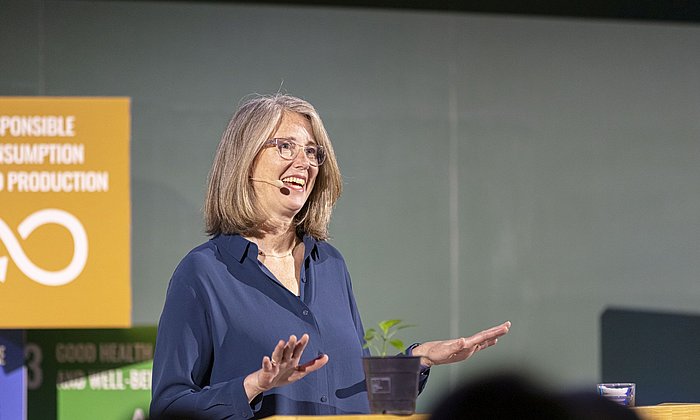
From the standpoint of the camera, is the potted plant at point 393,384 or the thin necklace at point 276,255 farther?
the thin necklace at point 276,255

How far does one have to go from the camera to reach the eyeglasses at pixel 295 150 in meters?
2.57

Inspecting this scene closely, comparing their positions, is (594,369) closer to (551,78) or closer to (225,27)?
(551,78)

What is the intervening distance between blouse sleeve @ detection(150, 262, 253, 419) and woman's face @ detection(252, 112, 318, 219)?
26 centimetres

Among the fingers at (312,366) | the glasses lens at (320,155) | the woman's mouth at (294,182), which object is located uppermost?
the glasses lens at (320,155)

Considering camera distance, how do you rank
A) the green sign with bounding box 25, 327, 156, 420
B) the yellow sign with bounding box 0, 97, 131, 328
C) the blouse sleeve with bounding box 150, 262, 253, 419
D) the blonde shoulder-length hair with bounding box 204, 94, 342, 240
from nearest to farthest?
the blouse sleeve with bounding box 150, 262, 253, 419 < the blonde shoulder-length hair with bounding box 204, 94, 342, 240 < the yellow sign with bounding box 0, 97, 131, 328 < the green sign with bounding box 25, 327, 156, 420

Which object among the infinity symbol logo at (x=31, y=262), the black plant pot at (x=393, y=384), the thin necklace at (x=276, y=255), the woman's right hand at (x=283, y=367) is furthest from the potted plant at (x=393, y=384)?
the infinity symbol logo at (x=31, y=262)

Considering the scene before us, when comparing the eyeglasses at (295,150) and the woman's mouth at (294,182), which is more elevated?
the eyeglasses at (295,150)

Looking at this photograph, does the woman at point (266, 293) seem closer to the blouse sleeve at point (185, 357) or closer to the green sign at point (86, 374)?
the blouse sleeve at point (185, 357)

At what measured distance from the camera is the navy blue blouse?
7.70 ft

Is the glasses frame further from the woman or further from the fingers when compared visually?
the fingers

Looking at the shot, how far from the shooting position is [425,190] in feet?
18.3

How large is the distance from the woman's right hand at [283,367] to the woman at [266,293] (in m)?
0.02

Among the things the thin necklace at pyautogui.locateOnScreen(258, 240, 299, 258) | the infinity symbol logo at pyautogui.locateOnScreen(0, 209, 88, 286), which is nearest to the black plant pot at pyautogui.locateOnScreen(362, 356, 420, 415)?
the thin necklace at pyautogui.locateOnScreen(258, 240, 299, 258)

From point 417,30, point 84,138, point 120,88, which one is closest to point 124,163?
point 84,138
